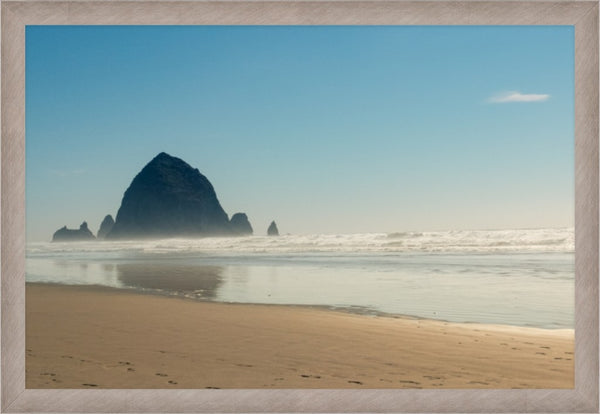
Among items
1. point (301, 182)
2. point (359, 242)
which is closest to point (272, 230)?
point (301, 182)

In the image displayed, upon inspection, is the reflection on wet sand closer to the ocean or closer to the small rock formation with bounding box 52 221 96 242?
the ocean

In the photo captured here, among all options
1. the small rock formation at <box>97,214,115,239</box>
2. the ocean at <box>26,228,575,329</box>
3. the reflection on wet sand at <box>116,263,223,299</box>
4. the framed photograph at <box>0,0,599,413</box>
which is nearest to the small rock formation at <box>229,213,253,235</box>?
the framed photograph at <box>0,0,599,413</box>

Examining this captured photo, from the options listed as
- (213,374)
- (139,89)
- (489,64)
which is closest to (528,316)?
(489,64)

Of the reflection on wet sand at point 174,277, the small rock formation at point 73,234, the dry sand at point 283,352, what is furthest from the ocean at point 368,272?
the dry sand at point 283,352
